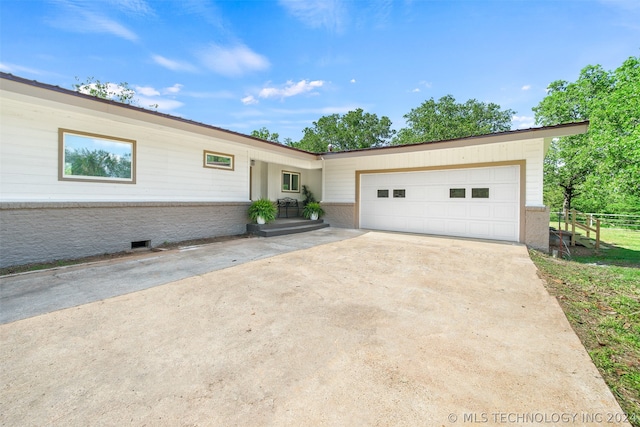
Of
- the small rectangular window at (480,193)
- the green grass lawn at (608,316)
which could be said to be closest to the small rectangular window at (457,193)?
the small rectangular window at (480,193)

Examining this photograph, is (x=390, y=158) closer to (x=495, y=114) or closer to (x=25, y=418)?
(x=25, y=418)

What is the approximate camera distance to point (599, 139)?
511 inches

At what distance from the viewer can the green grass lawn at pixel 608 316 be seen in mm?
2008

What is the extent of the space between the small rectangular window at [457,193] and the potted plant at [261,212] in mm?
6190

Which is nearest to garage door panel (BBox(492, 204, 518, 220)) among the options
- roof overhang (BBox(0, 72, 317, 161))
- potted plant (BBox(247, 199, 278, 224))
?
potted plant (BBox(247, 199, 278, 224))

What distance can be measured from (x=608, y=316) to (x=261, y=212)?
8108mm

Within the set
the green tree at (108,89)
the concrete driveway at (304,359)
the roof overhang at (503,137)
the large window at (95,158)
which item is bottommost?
the concrete driveway at (304,359)

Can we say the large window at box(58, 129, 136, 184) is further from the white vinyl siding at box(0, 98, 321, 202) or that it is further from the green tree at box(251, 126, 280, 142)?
the green tree at box(251, 126, 280, 142)

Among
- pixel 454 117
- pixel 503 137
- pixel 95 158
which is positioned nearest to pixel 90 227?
pixel 95 158

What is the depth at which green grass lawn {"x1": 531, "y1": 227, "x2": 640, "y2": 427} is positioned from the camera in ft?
6.59

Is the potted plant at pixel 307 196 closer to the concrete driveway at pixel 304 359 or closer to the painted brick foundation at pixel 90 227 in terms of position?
the painted brick foundation at pixel 90 227

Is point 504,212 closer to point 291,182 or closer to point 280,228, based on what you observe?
point 280,228

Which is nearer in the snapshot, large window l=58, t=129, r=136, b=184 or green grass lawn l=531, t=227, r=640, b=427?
green grass lawn l=531, t=227, r=640, b=427

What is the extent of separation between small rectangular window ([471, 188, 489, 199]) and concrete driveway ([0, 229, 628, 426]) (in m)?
5.16
